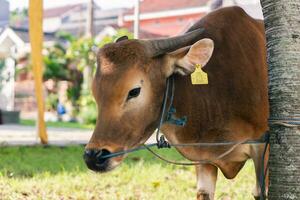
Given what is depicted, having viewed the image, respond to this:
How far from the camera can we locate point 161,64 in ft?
13.2

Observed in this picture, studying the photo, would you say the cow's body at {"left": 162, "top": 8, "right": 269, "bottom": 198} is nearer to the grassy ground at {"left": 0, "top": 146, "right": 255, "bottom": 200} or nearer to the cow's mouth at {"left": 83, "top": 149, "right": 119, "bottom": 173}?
the cow's mouth at {"left": 83, "top": 149, "right": 119, "bottom": 173}

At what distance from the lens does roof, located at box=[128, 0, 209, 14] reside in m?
41.5

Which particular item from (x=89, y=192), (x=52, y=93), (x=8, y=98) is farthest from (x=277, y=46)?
(x=8, y=98)

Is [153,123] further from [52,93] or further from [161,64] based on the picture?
[52,93]

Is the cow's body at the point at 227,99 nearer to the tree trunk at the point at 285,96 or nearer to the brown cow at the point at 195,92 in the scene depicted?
the brown cow at the point at 195,92

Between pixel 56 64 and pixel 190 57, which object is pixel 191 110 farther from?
pixel 56 64

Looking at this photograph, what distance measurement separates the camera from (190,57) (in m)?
3.97

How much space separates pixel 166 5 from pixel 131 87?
135ft

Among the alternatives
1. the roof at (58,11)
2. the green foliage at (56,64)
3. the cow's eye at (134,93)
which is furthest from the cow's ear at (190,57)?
the roof at (58,11)

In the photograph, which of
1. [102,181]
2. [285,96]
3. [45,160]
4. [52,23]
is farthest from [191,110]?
[52,23]

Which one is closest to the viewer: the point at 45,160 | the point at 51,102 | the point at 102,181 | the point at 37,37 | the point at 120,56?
the point at 120,56

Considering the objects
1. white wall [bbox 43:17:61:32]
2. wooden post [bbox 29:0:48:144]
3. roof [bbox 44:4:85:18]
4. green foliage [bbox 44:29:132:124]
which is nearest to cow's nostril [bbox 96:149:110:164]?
wooden post [bbox 29:0:48:144]

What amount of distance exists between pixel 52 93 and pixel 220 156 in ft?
100

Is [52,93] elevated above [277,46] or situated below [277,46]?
below
